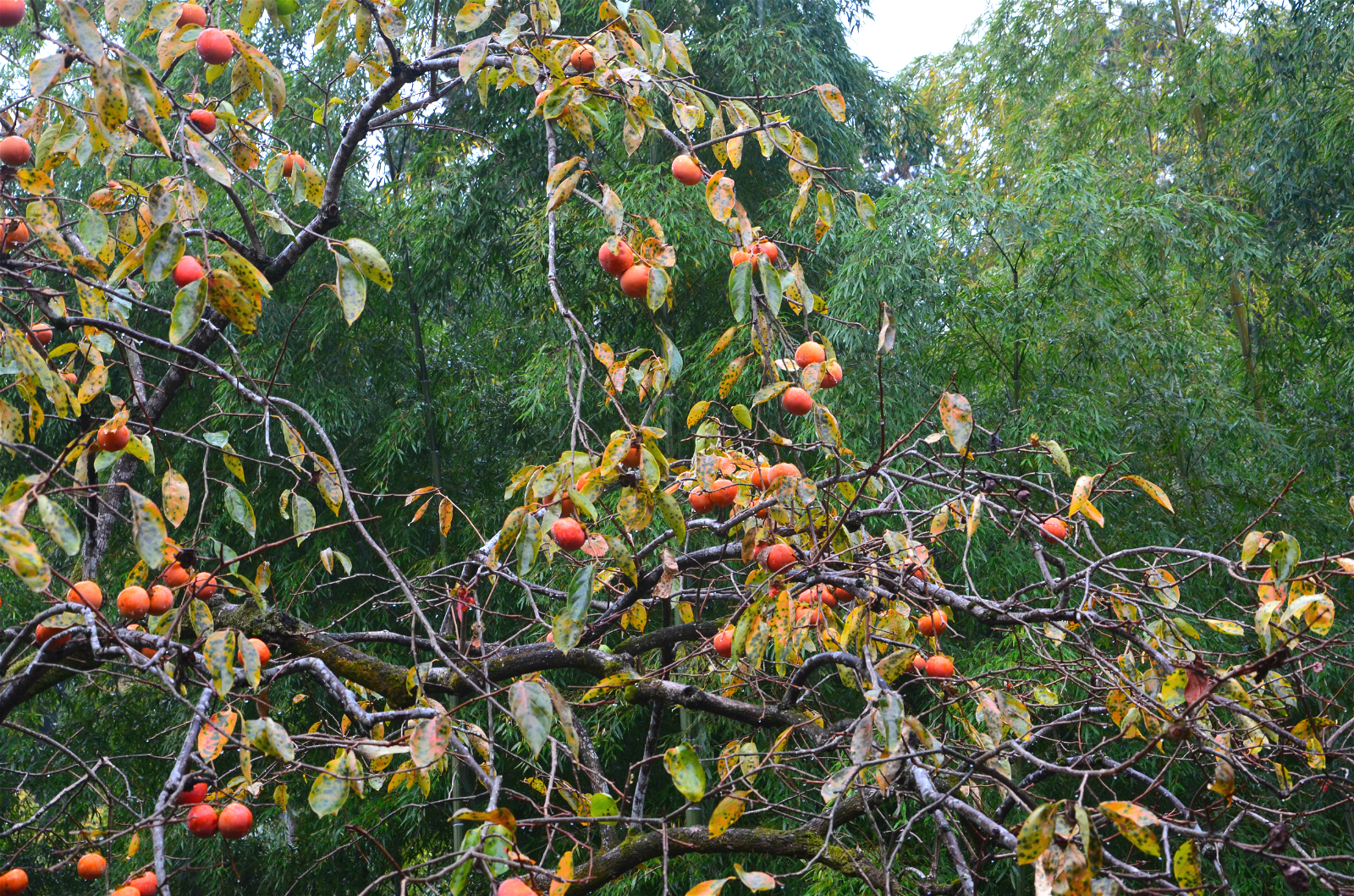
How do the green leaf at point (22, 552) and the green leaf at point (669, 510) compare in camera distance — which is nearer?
the green leaf at point (22, 552)

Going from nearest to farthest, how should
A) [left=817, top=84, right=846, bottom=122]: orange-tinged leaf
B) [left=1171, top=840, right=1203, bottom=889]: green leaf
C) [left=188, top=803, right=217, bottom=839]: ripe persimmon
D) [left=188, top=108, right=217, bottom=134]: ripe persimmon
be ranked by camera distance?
[left=1171, top=840, right=1203, bottom=889]: green leaf
[left=188, top=803, right=217, bottom=839]: ripe persimmon
[left=817, top=84, right=846, bottom=122]: orange-tinged leaf
[left=188, top=108, right=217, bottom=134]: ripe persimmon

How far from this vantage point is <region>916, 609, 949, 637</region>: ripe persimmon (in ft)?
4.24

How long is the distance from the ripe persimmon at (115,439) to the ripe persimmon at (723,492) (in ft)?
2.42

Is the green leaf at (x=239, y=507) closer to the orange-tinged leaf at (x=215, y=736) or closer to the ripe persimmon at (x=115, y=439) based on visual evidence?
the ripe persimmon at (x=115, y=439)

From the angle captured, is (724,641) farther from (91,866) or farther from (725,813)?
(91,866)

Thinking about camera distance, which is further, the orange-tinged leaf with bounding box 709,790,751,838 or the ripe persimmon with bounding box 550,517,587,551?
the ripe persimmon with bounding box 550,517,587,551

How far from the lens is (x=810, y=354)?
135 centimetres

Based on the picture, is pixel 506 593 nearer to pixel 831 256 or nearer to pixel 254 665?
pixel 831 256

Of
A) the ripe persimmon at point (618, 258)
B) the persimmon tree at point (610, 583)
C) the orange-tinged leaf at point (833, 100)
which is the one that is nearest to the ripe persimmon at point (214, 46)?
the persimmon tree at point (610, 583)

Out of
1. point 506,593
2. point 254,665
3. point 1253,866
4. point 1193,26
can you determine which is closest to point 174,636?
point 254,665

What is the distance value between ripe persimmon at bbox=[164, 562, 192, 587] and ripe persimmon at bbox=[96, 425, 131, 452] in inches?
9.5

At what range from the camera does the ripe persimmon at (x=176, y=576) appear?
4.65ft

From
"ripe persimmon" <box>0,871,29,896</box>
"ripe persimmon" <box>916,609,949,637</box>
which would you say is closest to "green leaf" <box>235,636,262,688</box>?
"ripe persimmon" <box>0,871,29,896</box>

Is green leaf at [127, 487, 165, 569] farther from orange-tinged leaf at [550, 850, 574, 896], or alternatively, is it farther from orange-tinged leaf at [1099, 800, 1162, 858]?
orange-tinged leaf at [1099, 800, 1162, 858]
